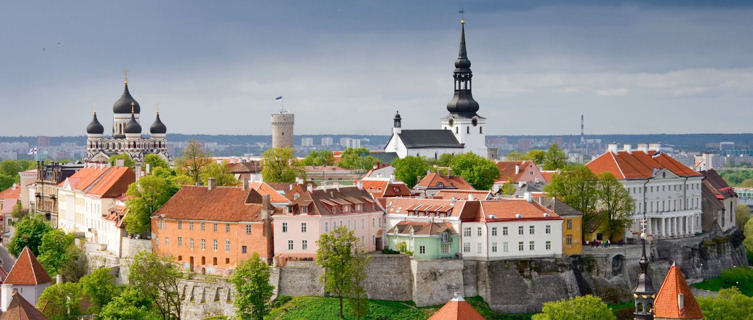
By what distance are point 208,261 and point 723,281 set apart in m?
44.1

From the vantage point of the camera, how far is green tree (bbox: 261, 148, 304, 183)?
384 ft

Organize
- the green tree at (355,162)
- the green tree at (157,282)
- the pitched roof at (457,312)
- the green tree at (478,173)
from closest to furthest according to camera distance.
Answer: the pitched roof at (457,312) → the green tree at (157,282) → the green tree at (478,173) → the green tree at (355,162)

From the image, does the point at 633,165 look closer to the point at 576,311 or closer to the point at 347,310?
the point at 576,311

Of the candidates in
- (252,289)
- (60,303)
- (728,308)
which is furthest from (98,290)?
(728,308)

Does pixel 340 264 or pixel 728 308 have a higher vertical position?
pixel 340 264

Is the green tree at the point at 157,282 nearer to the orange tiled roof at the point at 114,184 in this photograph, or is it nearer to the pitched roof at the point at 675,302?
the orange tiled roof at the point at 114,184

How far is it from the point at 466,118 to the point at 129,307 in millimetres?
95127

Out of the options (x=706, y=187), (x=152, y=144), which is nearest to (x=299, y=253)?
(x=706, y=187)

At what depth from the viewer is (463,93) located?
172 meters

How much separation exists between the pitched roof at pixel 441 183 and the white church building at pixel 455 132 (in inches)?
1969

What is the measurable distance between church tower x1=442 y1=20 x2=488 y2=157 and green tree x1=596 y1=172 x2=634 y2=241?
211 feet

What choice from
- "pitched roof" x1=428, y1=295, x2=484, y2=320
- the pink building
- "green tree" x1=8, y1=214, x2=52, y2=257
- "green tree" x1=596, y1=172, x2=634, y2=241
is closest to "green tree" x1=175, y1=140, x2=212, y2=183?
"green tree" x1=8, y1=214, x2=52, y2=257

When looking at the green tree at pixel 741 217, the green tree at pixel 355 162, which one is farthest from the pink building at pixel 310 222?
the green tree at pixel 741 217

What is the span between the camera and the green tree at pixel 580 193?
100 meters
